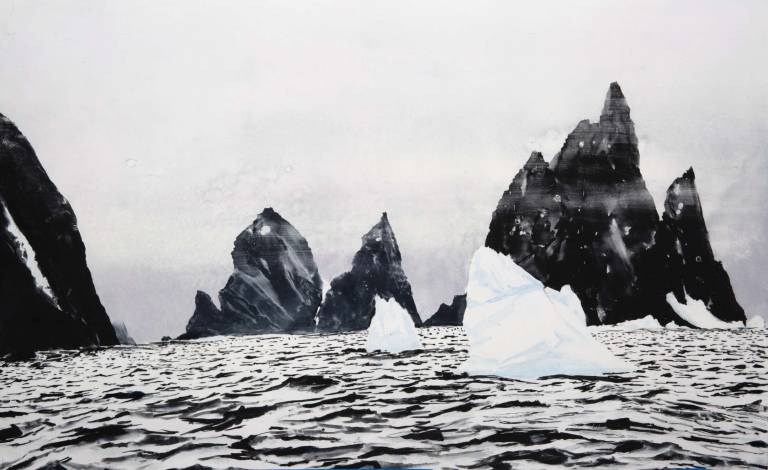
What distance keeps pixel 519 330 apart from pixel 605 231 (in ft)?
3.14

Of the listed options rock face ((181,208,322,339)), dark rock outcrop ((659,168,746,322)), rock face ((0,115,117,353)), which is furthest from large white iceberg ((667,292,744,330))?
rock face ((0,115,117,353))

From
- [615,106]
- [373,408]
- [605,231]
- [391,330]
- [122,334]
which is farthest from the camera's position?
[391,330]

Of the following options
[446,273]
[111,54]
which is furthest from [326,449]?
[111,54]

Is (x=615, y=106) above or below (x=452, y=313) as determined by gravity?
above

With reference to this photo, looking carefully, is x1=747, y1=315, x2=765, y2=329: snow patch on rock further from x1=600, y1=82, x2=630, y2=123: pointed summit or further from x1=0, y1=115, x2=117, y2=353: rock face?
x1=0, y1=115, x2=117, y2=353: rock face

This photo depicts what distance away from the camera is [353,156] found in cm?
351

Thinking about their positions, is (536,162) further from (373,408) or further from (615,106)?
(373,408)

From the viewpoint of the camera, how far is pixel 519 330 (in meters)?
3.25

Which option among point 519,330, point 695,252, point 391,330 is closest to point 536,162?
point 519,330

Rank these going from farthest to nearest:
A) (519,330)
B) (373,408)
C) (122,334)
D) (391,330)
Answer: (391,330)
(122,334)
(519,330)
(373,408)

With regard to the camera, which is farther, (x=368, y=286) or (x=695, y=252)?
(x=368, y=286)

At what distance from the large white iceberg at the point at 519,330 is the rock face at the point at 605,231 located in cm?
20

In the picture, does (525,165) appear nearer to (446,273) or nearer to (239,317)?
(446,273)

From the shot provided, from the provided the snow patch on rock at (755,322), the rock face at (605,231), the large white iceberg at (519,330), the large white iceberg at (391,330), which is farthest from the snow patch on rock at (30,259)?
the snow patch on rock at (755,322)
